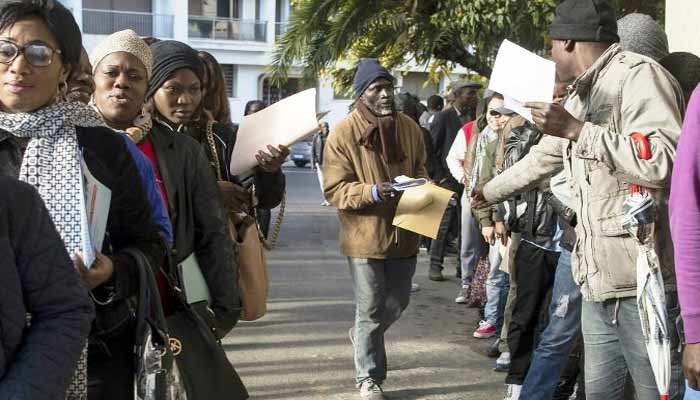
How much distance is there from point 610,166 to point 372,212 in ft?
8.10

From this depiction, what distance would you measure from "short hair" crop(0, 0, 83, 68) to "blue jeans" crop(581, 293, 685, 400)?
2.11 metres

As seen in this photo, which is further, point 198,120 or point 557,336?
point 557,336

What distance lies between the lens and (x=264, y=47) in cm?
3975

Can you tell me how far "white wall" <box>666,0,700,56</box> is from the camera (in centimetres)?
573

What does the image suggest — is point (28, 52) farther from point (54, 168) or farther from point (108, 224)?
point (108, 224)

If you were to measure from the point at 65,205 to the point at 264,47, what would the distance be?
3808 centimetres

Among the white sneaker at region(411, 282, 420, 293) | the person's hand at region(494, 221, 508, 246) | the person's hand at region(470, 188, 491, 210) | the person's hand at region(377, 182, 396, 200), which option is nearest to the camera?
the person's hand at region(470, 188, 491, 210)

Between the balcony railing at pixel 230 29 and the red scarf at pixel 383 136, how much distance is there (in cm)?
3489

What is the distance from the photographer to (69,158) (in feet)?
8.03

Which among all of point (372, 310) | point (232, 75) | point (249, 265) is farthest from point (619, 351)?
point (232, 75)

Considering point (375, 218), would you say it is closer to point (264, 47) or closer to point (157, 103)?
point (157, 103)

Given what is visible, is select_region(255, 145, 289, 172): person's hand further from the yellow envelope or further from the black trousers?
the black trousers

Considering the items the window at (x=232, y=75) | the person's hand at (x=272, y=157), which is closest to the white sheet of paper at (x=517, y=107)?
the person's hand at (x=272, y=157)

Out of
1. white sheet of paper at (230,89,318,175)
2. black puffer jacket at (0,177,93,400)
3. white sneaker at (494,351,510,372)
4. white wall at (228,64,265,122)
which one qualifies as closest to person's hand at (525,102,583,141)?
white sheet of paper at (230,89,318,175)
